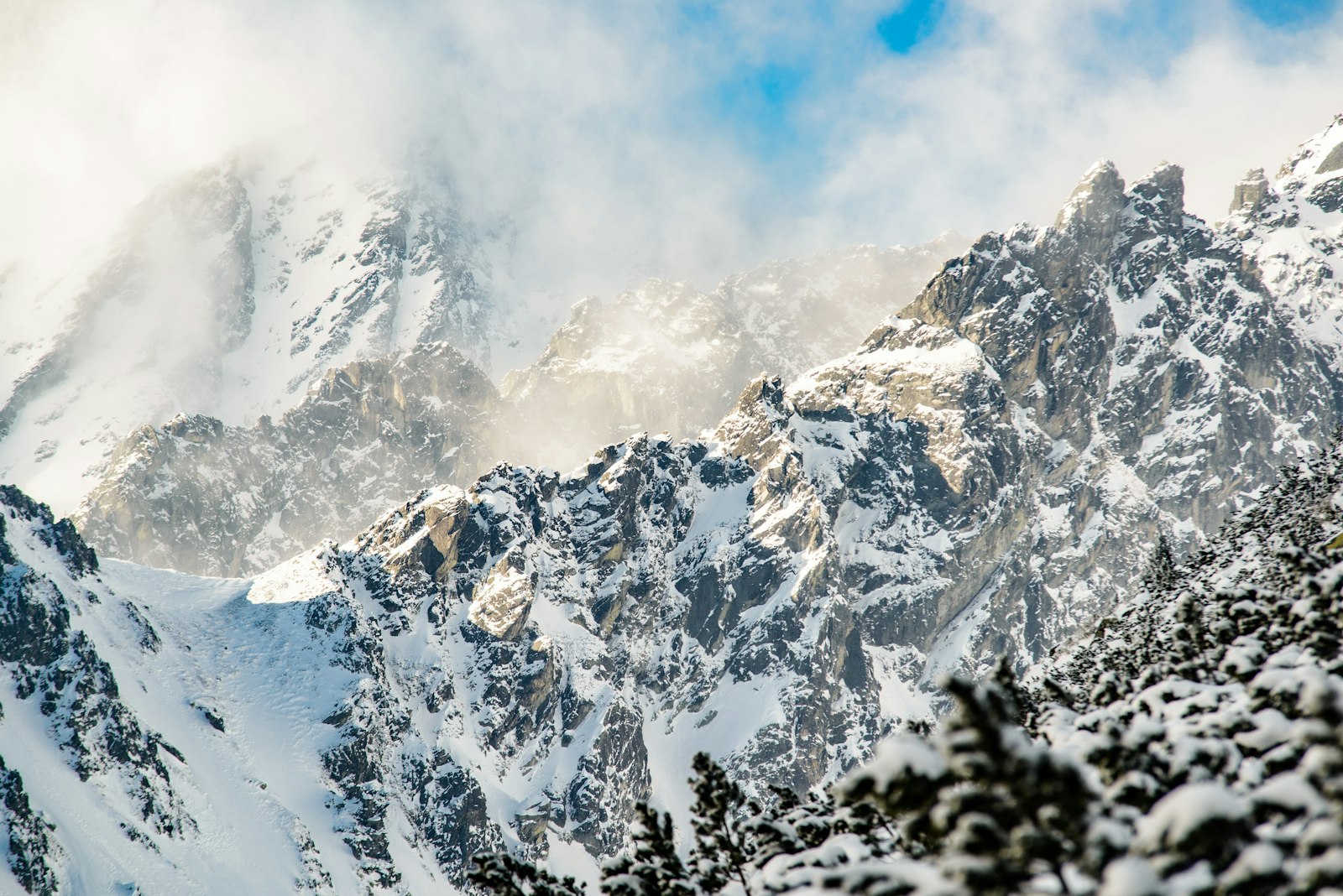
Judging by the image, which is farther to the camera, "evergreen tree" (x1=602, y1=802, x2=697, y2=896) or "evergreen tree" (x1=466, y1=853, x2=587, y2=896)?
"evergreen tree" (x1=466, y1=853, x2=587, y2=896)

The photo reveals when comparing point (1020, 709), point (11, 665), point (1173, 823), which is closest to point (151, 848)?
point (11, 665)

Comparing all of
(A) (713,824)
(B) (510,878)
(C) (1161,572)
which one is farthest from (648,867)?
(C) (1161,572)

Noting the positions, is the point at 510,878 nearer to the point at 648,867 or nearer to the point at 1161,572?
the point at 648,867

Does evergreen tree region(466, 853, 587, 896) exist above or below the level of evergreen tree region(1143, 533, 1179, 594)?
below

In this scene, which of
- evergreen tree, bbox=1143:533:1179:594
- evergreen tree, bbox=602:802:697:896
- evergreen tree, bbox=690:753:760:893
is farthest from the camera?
evergreen tree, bbox=1143:533:1179:594

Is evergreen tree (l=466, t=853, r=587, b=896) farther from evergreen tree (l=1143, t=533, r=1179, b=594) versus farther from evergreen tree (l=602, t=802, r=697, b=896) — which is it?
evergreen tree (l=1143, t=533, r=1179, b=594)

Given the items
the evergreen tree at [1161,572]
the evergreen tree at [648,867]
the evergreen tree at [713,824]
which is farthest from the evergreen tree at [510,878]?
the evergreen tree at [1161,572]

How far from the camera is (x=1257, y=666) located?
28.1 metres

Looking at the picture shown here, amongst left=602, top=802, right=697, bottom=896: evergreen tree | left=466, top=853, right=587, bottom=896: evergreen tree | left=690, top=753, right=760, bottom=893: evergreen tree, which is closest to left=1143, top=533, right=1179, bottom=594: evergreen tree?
left=690, top=753, right=760, bottom=893: evergreen tree

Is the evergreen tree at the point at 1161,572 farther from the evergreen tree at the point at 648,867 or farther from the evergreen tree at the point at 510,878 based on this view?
the evergreen tree at the point at 510,878

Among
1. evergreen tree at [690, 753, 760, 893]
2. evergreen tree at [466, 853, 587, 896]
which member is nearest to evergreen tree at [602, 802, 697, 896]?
evergreen tree at [690, 753, 760, 893]

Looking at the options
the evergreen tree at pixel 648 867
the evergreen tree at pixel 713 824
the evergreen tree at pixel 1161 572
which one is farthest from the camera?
the evergreen tree at pixel 1161 572

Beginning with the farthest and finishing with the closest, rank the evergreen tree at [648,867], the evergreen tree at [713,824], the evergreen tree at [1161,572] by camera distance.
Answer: the evergreen tree at [1161,572], the evergreen tree at [713,824], the evergreen tree at [648,867]

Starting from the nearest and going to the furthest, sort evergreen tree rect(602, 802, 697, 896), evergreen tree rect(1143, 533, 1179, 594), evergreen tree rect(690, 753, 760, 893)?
evergreen tree rect(602, 802, 697, 896), evergreen tree rect(690, 753, 760, 893), evergreen tree rect(1143, 533, 1179, 594)
